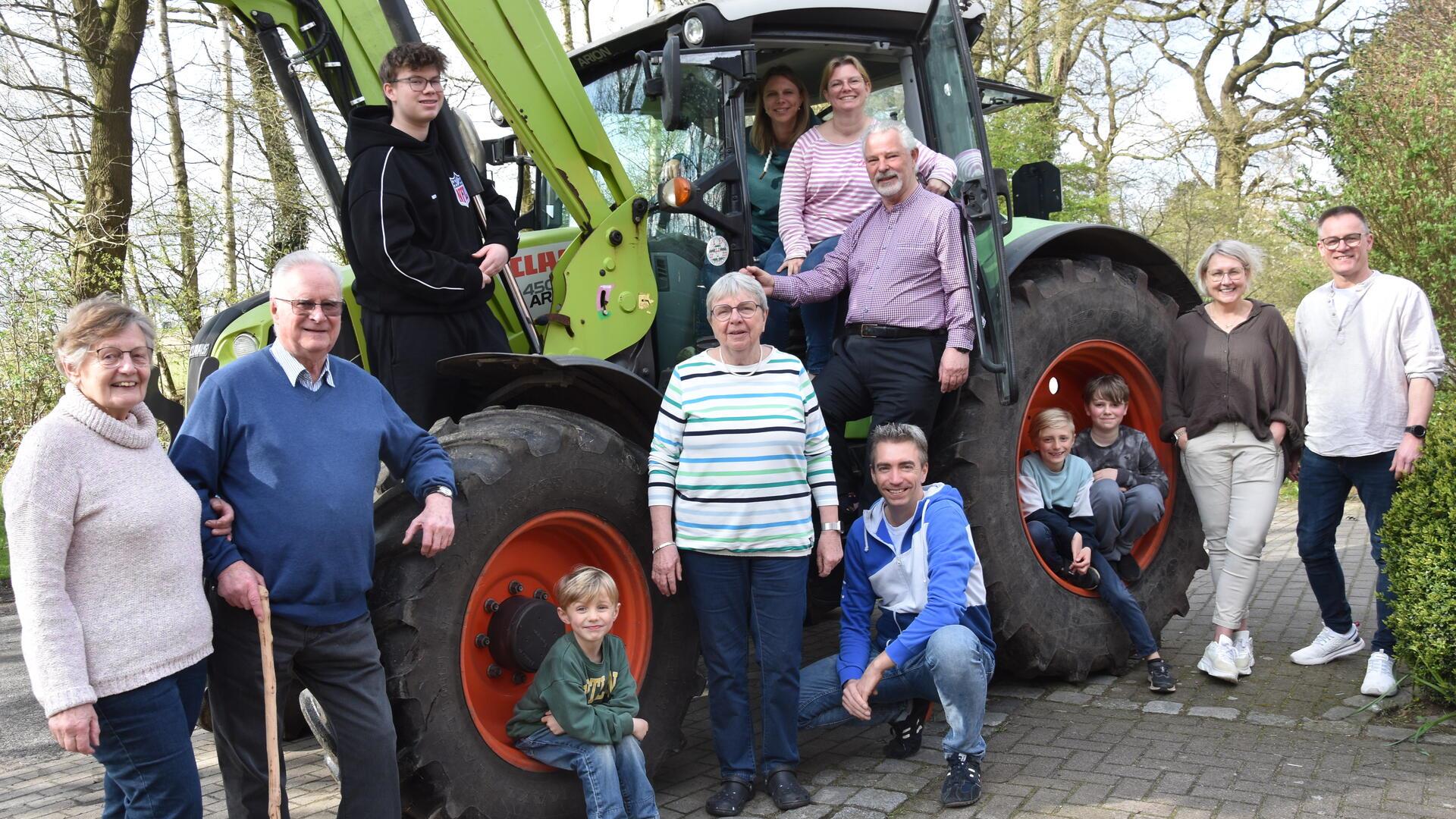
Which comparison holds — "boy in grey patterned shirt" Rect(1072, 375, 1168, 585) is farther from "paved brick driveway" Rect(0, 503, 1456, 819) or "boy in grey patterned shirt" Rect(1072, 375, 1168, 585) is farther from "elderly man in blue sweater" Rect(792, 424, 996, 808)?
"elderly man in blue sweater" Rect(792, 424, 996, 808)

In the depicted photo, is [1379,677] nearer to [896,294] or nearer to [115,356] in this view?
[896,294]

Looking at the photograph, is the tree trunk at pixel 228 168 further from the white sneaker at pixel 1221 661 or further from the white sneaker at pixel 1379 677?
the white sneaker at pixel 1379 677

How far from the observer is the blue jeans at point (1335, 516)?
15.6 feet

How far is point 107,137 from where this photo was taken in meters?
11.8

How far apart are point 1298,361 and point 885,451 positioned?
2151 millimetres

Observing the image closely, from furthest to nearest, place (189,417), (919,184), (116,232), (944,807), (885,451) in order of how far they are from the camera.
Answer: (116,232)
(919,184)
(885,451)
(944,807)
(189,417)

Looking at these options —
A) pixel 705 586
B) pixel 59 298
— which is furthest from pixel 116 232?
pixel 705 586

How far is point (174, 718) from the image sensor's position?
2713 mm

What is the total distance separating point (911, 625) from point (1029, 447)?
4.98ft

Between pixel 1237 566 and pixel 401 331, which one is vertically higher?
pixel 401 331

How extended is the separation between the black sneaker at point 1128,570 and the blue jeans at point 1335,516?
2.26 feet

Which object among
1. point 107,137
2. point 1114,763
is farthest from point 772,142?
point 107,137

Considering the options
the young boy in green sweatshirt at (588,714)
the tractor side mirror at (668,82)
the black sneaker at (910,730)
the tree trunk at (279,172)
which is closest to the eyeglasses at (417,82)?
the tractor side mirror at (668,82)

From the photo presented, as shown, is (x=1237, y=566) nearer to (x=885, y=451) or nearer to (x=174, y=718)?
(x=885, y=451)
